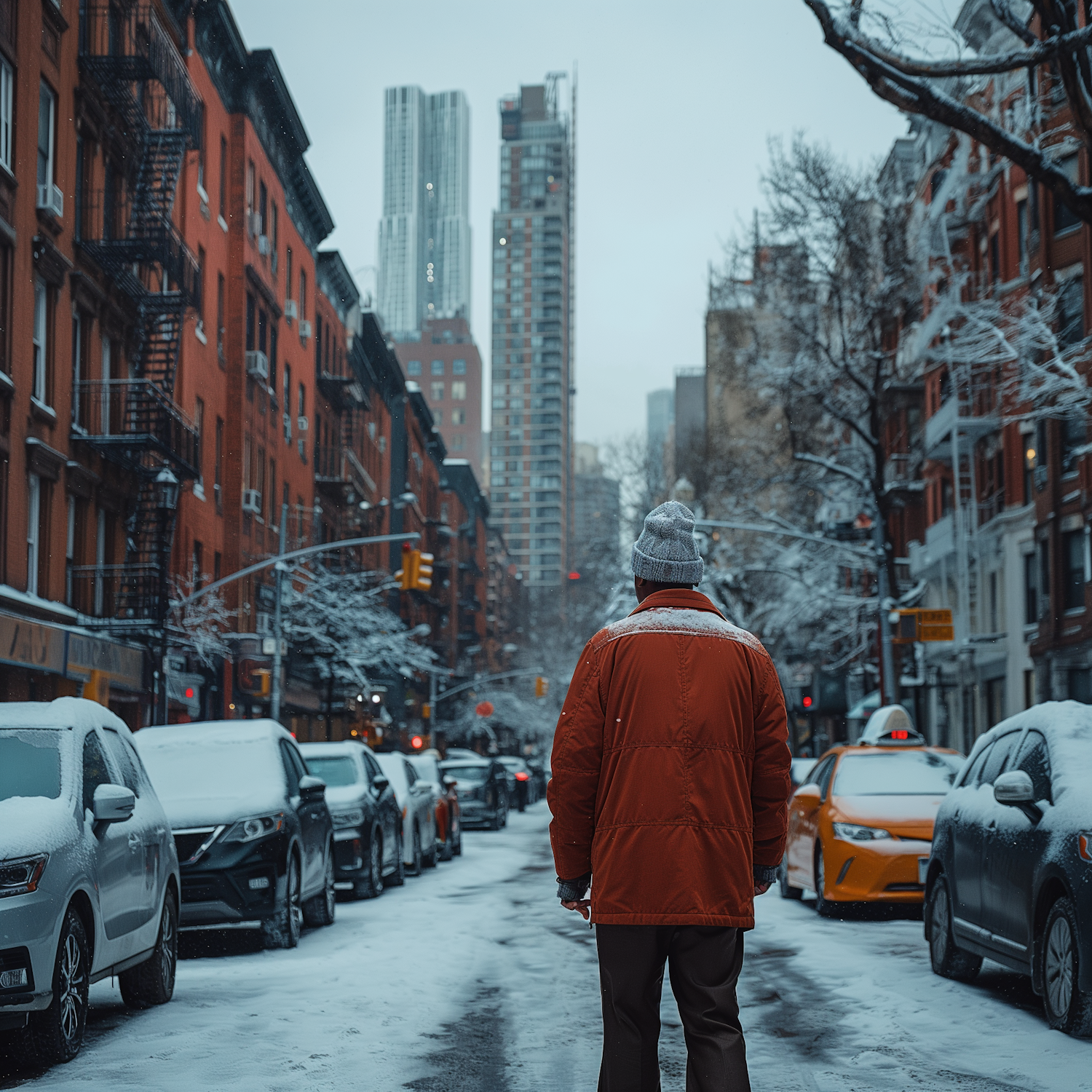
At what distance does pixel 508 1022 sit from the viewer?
900 centimetres

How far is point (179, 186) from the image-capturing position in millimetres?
37406

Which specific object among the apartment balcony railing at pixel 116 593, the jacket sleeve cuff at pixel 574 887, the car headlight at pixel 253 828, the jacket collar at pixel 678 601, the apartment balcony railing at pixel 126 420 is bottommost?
the car headlight at pixel 253 828

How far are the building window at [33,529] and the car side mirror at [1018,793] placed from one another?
66.9 ft

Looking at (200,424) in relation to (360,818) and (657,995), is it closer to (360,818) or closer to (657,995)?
(360,818)

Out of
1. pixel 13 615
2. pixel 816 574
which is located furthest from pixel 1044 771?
pixel 816 574

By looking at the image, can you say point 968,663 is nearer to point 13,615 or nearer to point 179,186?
point 179,186

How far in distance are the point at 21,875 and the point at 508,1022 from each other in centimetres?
271

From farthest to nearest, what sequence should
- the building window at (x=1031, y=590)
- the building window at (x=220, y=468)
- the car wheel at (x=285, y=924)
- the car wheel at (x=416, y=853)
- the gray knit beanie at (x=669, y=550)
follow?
the building window at (x=220, y=468) < the building window at (x=1031, y=590) < the car wheel at (x=416, y=853) < the car wheel at (x=285, y=924) < the gray knit beanie at (x=669, y=550)

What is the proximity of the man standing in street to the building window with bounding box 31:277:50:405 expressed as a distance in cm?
2359

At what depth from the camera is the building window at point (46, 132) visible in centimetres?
2750

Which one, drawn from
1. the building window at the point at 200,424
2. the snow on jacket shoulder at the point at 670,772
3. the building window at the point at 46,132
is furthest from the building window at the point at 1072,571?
the snow on jacket shoulder at the point at 670,772

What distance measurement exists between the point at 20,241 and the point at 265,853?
15932 mm

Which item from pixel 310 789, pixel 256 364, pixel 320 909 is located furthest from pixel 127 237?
pixel 310 789

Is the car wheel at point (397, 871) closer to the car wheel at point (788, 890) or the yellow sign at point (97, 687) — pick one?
the car wheel at point (788, 890)
